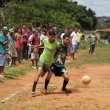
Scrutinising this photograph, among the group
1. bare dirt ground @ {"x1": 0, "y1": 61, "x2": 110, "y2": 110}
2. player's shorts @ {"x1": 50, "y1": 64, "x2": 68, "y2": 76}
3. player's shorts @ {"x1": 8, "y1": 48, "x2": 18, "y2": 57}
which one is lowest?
bare dirt ground @ {"x1": 0, "y1": 61, "x2": 110, "y2": 110}

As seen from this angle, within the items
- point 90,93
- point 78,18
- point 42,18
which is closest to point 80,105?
point 90,93

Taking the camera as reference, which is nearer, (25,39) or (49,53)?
(49,53)

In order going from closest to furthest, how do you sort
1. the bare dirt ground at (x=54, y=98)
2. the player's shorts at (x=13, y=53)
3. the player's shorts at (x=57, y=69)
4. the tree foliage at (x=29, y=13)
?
the bare dirt ground at (x=54, y=98) < the player's shorts at (x=57, y=69) < the player's shorts at (x=13, y=53) < the tree foliage at (x=29, y=13)

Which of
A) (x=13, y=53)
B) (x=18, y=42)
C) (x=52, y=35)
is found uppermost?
(x=52, y=35)

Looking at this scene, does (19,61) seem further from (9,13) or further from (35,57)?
(9,13)

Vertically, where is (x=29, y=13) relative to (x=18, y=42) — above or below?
above

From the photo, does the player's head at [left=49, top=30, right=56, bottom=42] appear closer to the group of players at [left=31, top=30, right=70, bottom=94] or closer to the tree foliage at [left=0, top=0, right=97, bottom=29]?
the group of players at [left=31, top=30, right=70, bottom=94]

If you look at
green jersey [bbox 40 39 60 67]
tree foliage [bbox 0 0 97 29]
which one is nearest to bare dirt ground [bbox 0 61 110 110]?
green jersey [bbox 40 39 60 67]

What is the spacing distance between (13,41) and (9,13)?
37.7ft

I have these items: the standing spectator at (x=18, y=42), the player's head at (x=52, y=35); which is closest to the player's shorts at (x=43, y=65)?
the player's head at (x=52, y=35)

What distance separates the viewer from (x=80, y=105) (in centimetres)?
798

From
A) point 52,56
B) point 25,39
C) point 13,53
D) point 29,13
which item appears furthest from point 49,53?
point 29,13

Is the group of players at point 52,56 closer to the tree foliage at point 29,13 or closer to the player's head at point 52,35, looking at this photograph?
the player's head at point 52,35

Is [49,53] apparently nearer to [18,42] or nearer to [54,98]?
[54,98]
